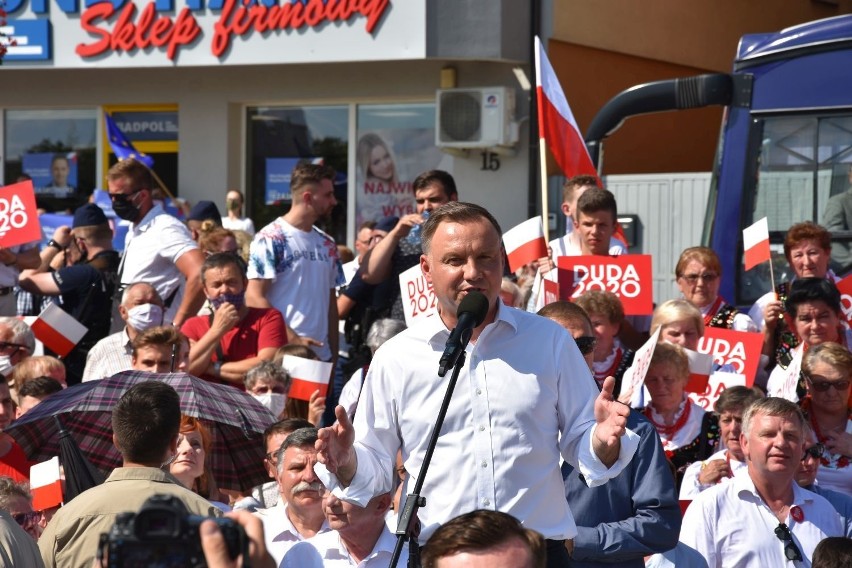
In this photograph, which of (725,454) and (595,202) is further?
(595,202)

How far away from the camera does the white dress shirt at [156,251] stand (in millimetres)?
9570

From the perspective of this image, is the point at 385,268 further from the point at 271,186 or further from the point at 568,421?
the point at 271,186

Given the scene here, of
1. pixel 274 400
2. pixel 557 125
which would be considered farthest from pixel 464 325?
pixel 557 125

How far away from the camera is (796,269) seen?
30.0ft

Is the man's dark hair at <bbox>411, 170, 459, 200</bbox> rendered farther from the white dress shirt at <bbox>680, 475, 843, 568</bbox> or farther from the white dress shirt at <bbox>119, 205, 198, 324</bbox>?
the white dress shirt at <bbox>680, 475, 843, 568</bbox>

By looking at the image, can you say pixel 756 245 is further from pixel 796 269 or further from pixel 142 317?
pixel 142 317

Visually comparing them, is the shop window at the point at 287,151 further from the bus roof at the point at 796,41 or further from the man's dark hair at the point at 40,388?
the man's dark hair at the point at 40,388

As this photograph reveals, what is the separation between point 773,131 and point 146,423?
7.04 meters

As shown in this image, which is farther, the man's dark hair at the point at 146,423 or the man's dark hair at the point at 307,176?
the man's dark hair at the point at 307,176

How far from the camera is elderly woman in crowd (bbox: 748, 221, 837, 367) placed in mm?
8898

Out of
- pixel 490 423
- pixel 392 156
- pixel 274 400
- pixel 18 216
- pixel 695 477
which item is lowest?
pixel 695 477

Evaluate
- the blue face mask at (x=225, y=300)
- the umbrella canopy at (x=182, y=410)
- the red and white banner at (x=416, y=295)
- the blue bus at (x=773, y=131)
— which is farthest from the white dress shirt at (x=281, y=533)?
the blue bus at (x=773, y=131)

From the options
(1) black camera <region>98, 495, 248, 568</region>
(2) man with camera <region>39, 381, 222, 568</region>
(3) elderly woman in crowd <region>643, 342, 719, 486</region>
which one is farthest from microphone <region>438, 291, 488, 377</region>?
(3) elderly woman in crowd <region>643, 342, 719, 486</region>

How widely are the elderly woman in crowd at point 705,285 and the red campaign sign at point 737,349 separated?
0.50m
